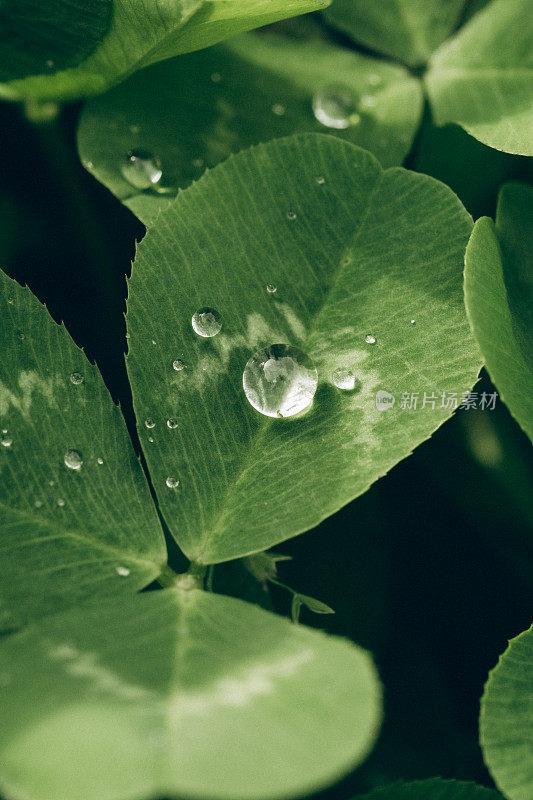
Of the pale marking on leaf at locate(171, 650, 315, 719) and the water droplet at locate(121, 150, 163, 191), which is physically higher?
the water droplet at locate(121, 150, 163, 191)

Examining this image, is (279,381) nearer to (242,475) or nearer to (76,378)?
(242,475)

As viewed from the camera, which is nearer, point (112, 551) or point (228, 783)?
point (228, 783)

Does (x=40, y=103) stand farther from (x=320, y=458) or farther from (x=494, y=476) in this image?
(x=494, y=476)

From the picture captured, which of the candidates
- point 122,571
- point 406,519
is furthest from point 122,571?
point 406,519

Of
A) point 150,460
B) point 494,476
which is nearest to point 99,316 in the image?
point 150,460

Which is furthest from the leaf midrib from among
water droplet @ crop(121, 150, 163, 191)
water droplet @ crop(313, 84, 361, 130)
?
water droplet @ crop(313, 84, 361, 130)

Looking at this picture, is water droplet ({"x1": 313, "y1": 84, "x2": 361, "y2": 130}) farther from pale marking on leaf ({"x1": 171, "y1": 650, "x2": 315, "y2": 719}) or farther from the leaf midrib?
pale marking on leaf ({"x1": 171, "y1": 650, "x2": 315, "y2": 719})

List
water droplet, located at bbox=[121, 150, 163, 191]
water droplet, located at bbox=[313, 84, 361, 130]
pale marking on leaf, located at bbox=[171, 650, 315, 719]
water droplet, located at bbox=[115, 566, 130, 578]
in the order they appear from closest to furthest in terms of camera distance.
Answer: pale marking on leaf, located at bbox=[171, 650, 315, 719] < water droplet, located at bbox=[115, 566, 130, 578] < water droplet, located at bbox=[121, 150, 163, 191] < water droplet, located at bbox=[313, 84, 361, 130]
